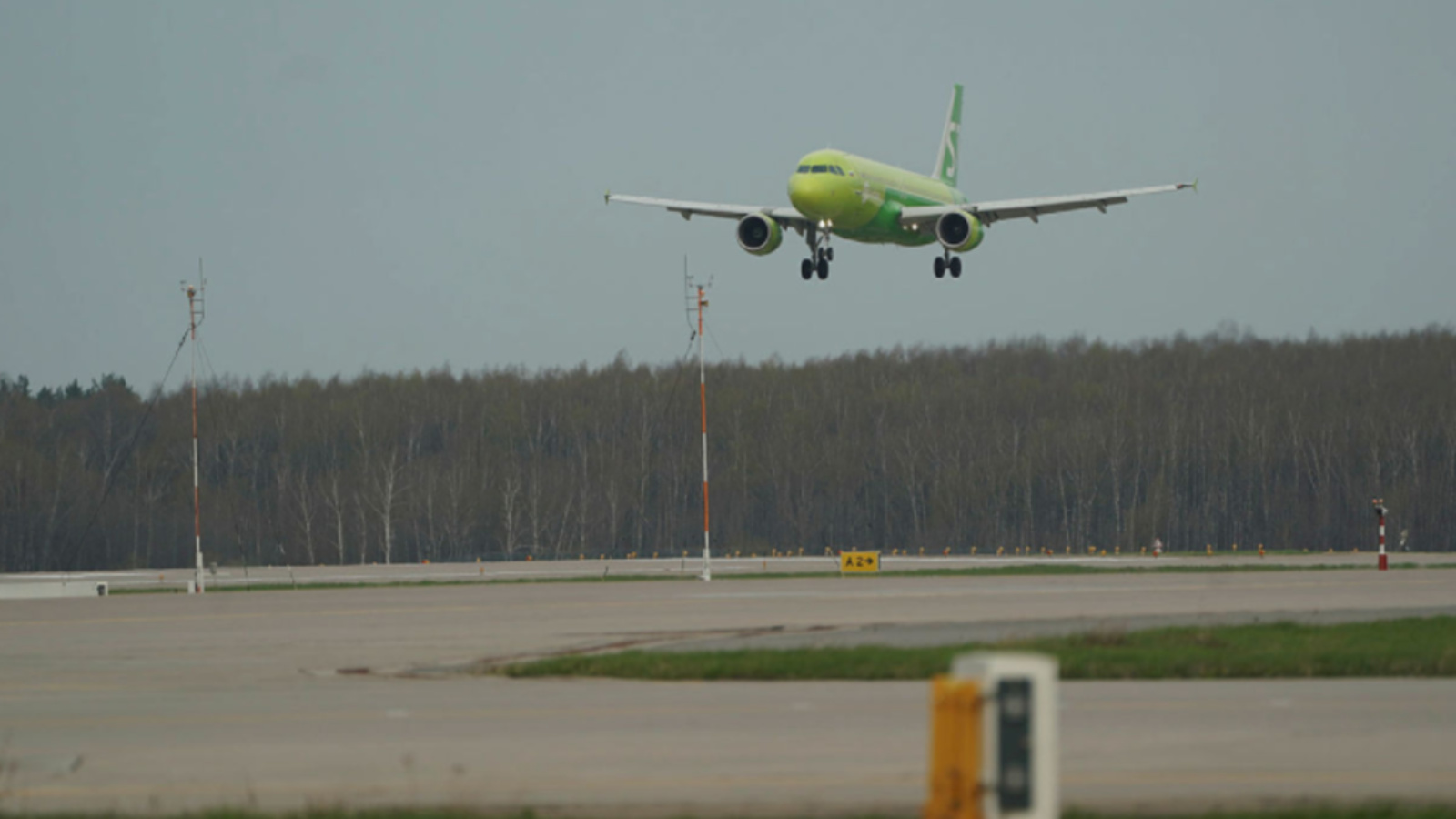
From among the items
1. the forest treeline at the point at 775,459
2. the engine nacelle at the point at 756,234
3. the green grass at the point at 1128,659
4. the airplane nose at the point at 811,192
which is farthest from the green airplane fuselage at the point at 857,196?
the forest treeline at the point at 775,459

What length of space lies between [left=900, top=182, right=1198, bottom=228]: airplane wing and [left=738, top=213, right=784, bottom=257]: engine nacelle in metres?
4.28

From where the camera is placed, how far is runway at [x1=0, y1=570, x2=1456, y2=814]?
13.1 meters

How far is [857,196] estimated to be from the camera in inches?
1993

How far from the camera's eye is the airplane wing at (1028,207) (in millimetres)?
53188

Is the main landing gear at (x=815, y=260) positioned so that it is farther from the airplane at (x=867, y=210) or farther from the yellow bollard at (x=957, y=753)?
the yellow bollard at (x=957, y=753)

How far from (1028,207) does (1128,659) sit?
34.2 metres

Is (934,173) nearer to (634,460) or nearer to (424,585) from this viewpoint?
(424,585)

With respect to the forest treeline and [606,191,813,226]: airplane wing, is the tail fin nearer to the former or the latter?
[606,191,813,226]: airplane wing

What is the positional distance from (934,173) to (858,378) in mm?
84554

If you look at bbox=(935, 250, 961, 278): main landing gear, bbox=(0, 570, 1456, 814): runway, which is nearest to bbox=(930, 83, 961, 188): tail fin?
bbox=(935, 250, 961, 278): main landing gear

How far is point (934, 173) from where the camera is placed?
71.8 metres

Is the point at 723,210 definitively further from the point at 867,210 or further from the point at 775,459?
the point at 775,459

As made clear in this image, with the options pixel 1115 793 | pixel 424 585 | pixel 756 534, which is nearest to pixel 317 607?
pixel 424 585

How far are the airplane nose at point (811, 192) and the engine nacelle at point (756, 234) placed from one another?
370 cm
